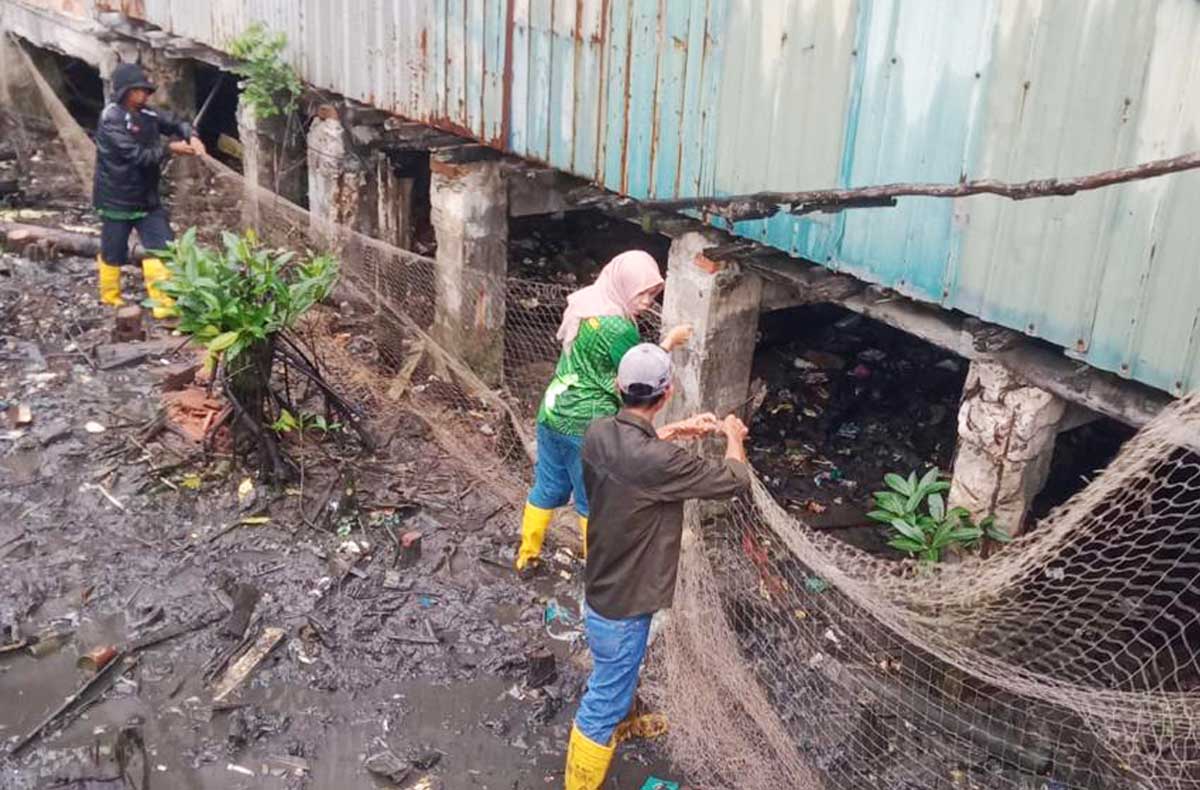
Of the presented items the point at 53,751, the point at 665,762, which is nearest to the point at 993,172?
the point at 665,762

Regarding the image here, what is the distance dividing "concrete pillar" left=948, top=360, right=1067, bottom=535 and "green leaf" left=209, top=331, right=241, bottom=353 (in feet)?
11.0

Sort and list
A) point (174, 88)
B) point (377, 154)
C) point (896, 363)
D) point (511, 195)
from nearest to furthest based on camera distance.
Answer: point (511, 195)
point (896, 363)
point (377, 154)
point (174, 88)

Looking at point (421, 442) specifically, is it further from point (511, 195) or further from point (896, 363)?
point (896, 363)

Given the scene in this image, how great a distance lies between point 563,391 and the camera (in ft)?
14.8

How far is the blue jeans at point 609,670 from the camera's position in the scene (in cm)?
370

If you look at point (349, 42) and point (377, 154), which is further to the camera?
point (377, 154)

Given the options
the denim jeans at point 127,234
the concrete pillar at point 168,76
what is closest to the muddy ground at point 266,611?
the denim jeans at point 127,234

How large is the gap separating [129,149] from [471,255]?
7.53ft

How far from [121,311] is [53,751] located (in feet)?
12.9

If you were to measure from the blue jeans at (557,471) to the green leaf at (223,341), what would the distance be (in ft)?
5.54

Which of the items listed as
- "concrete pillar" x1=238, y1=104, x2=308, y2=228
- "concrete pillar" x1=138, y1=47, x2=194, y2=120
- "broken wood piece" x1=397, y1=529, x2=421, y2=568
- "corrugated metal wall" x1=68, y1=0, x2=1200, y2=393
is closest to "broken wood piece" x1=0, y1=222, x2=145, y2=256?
"concrete pillar" x1=238, y1=104, x2=308, y2=228

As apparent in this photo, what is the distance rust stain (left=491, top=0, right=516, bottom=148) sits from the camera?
20.9ft

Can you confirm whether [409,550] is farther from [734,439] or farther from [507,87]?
[507,87]

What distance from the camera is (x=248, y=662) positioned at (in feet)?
15.3
